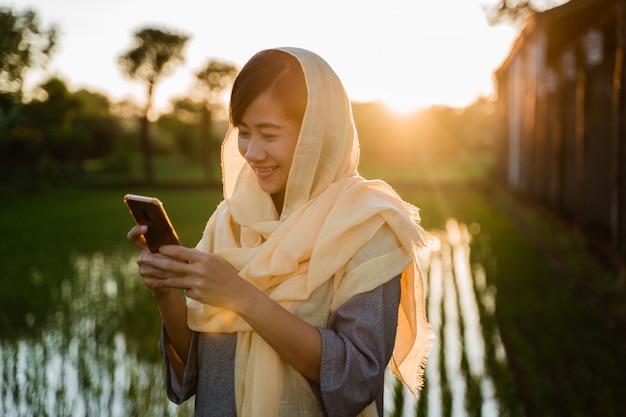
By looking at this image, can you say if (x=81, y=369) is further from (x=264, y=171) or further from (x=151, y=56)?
(x=151, y=56)

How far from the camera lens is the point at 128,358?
179 inches

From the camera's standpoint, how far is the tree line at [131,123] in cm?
291

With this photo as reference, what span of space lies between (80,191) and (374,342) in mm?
23014

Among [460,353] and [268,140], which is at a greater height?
[268,140]

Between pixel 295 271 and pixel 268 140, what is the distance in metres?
0.28

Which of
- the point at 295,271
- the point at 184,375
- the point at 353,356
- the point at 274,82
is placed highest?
the point at 274,82

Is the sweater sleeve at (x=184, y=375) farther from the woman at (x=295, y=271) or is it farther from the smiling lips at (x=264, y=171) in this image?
the smiling lips at (x=264, y=171)

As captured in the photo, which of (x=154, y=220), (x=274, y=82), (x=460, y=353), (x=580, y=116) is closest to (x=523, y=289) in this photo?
(x=460, y=353)

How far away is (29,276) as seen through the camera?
6.90 meters

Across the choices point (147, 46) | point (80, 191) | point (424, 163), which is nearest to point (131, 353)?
point (80, 191)

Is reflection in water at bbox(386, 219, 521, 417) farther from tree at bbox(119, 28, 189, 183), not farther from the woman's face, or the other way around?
tree at bbox(119, 28, 189, 183)

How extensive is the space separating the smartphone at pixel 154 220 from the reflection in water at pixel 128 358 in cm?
161

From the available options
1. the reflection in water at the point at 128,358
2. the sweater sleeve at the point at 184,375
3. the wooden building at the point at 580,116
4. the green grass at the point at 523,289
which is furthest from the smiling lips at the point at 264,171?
the wooden building at the point at 580,116

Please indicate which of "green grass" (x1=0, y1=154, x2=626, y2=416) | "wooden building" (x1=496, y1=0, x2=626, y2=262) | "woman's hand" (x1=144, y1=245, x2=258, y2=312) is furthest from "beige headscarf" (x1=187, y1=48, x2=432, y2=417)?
"wooden building" (x1=496, y1=0, x2=626, y2=262)
